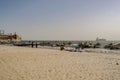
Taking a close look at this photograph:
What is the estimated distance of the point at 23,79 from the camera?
28.5 feet

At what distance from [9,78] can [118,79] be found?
214 inches

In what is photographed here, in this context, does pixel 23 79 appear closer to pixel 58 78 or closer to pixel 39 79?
pixel 39 79

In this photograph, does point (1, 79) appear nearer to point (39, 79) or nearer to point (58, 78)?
point (39, 79)

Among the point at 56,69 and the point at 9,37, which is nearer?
the point at 56,69

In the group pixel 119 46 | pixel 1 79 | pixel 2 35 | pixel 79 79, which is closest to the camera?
pixel 1 79

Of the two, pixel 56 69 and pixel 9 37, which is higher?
pixel 9 37

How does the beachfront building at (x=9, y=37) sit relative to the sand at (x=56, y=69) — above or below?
above

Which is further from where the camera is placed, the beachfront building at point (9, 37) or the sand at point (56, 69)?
the beachfront building at point (9, 37)

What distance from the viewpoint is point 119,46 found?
4991 cm

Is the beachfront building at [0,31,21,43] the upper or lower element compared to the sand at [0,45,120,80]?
upper

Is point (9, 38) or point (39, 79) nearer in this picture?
point (39, 79)

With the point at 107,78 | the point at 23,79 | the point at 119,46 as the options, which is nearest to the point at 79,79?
the point at 107,78

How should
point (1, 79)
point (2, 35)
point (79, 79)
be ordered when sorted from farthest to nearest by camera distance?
point (2, 35), point (79, 79), point (1, 79)

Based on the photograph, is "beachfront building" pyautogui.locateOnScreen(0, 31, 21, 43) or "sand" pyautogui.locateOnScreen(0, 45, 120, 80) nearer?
"sand" pyautogui.locateOnScreen(0, 45, 120, 80)
